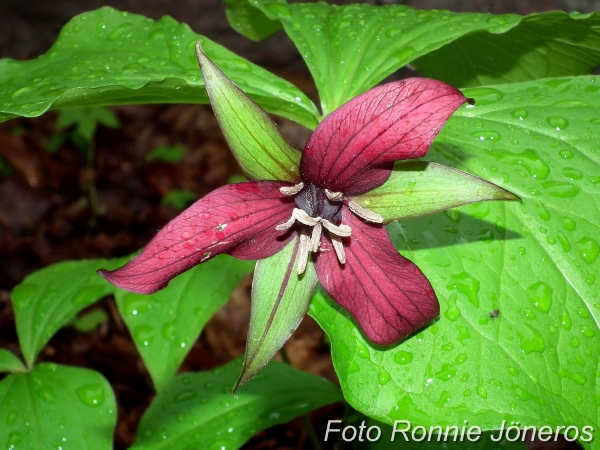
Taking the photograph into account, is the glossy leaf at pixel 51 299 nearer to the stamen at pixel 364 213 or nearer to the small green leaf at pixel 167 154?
the stamen at pixel 364 213

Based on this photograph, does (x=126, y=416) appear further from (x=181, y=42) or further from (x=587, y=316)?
(x=587, y=316)

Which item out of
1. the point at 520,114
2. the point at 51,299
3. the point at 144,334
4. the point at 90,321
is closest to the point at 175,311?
the point at 144,334

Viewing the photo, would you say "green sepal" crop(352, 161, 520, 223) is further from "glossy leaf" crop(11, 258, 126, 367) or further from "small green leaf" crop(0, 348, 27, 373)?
"small green leaf" crop(0, 348, 27, 373)

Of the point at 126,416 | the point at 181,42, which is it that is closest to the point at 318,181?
the point at 181,42

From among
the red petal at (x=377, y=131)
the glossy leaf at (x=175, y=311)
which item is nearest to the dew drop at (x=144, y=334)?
the glossy leaf at (x=175, y=311)

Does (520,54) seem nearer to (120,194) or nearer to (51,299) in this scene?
(51,299)
